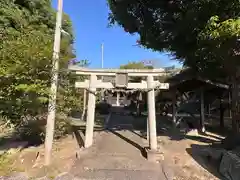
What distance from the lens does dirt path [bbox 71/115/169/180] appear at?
23.2 ft

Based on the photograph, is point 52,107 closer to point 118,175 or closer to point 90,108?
point 90,108

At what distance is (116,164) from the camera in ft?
25.7

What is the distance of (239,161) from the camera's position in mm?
7031

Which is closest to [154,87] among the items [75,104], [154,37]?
[154,37]

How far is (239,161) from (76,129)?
7452 millimetres

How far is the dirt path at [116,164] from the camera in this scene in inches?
279

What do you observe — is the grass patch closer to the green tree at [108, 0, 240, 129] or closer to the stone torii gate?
the stone torii gate

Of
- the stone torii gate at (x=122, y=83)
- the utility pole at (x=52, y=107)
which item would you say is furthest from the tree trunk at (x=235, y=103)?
the utility pole at (x=52, y=107)

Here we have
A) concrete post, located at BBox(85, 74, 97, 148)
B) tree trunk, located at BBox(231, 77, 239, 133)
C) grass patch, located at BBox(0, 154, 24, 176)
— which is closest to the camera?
grass patch, located at BBox(0, 154, 24, 176)

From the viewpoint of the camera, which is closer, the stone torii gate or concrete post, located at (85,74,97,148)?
the stone torii gate

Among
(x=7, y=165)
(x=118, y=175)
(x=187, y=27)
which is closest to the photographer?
(x=118, y=175)

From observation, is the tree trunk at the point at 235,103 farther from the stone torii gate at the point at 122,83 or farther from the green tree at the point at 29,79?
the green tree at the point at 29,79

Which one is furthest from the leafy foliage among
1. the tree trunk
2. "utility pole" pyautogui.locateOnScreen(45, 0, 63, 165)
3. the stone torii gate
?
"utility pole" pyautogui.locateOnScreen(45, 0, 63, 165)

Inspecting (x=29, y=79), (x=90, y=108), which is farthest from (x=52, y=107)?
(x=90, y=108)
